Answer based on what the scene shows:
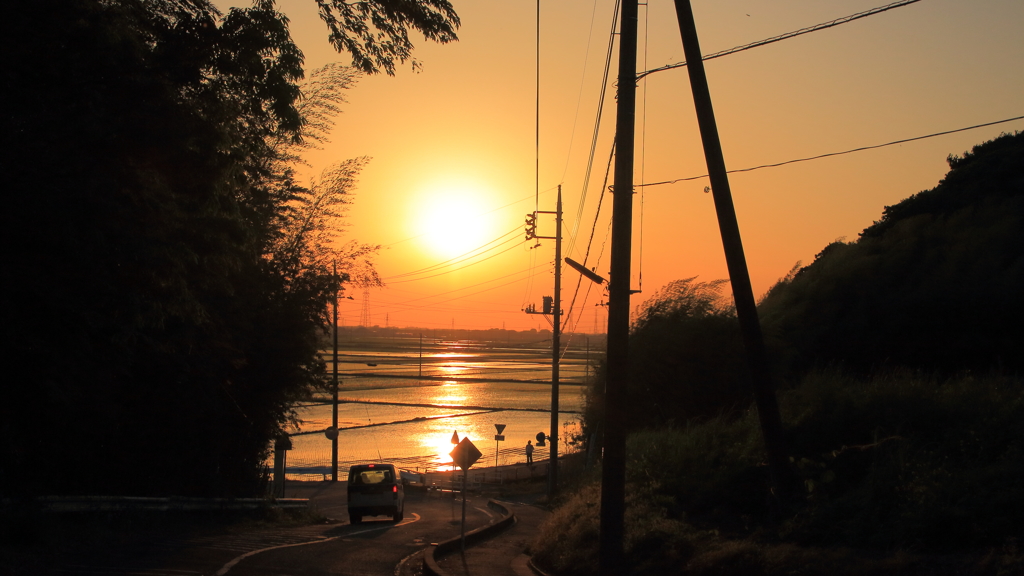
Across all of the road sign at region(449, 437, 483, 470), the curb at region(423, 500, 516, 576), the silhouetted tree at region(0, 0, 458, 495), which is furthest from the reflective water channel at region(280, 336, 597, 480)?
the silhouetted tree at region(0, 0, 458, 495)

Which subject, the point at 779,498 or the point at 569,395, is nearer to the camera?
the point at 779,498

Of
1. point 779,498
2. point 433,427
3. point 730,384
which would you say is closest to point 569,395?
point 433,427

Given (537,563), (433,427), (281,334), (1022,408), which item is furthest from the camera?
(433,427)

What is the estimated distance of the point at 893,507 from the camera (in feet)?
29.2

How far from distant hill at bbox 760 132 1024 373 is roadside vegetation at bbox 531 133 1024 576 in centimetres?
5

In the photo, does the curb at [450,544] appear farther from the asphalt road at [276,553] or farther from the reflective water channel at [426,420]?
the reflective water channel at [426,420]

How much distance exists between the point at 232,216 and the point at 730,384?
20796 millimetres

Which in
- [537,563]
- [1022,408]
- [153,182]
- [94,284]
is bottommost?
[537,563]

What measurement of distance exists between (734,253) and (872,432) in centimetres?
337

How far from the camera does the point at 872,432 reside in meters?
11.2

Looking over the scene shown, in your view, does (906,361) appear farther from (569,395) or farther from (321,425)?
(569,395)

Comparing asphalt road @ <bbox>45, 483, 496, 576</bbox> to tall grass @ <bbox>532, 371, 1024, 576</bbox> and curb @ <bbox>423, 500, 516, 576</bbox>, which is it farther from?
tall grass @ <bbox>532, 371, 1024, 576</bbox>

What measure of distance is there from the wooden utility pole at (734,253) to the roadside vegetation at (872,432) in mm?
768

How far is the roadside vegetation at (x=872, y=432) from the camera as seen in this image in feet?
27.5
